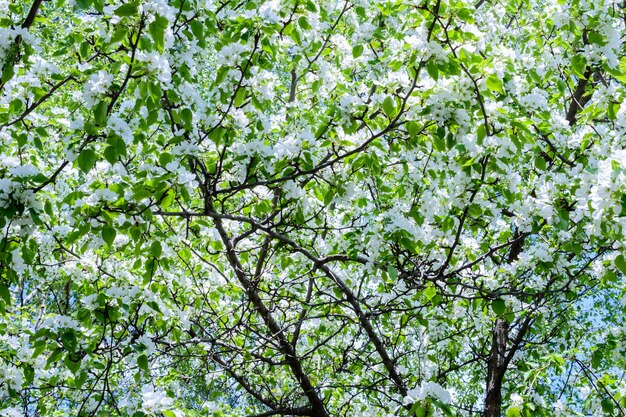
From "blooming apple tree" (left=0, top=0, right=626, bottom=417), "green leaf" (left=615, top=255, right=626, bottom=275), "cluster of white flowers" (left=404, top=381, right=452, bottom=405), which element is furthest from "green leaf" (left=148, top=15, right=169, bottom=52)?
"green leaf" (left=615, top=255, right=626, bottom=275)

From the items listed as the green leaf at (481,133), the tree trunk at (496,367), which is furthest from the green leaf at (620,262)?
the tree trunk at (496,367)

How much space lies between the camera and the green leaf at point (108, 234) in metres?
3.29

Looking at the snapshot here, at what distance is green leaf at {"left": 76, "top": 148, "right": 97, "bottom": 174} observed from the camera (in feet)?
10.2

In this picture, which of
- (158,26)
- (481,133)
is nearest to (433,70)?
(481,133)

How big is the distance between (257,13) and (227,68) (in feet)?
1.16

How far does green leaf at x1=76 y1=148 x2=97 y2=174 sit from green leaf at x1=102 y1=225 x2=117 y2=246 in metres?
0.35

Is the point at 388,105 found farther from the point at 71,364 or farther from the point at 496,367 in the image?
the point at 496,367

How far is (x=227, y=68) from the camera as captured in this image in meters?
3.65

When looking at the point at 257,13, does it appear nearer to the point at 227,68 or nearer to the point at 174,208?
the point at 227,68

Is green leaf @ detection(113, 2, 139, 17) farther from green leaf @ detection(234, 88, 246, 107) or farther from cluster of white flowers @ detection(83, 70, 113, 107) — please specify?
green leaf @ detection(234, 88, 246, 107)

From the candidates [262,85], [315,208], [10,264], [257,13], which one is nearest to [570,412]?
[315,208]

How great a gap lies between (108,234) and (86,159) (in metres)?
0.42

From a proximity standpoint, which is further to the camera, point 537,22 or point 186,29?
point 537,22

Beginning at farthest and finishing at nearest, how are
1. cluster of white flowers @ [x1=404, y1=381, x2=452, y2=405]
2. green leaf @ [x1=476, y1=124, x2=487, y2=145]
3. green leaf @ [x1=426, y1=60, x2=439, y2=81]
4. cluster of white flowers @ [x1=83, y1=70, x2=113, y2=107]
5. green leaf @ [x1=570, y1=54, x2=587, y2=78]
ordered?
green leaf @ [x1=570, y1=54, x2=587, y2=78], cluster of white flowers @ [x1=404, y1=381, x2=452, y2=405], green leaf @ [x1=476, y1=124, x2=487, y2=145], cluster of white flowers @ [x1=83, y1=70, x2=113, y2=107], green leaf @ [x1=426, y1=60, x2=439, y2=81]
